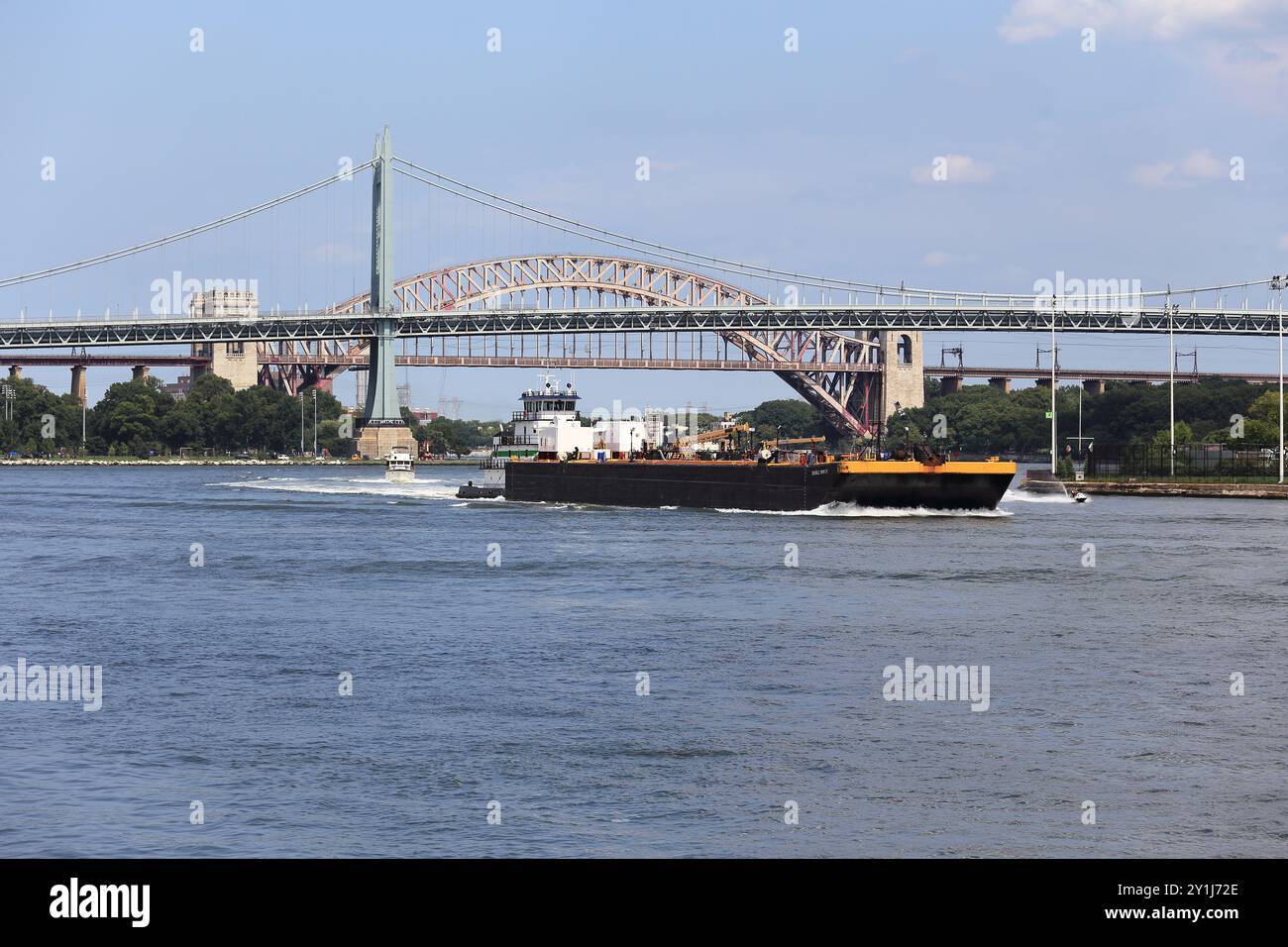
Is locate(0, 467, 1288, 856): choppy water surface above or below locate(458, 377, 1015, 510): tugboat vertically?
below

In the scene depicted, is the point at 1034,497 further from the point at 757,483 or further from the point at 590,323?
the point at 590,323

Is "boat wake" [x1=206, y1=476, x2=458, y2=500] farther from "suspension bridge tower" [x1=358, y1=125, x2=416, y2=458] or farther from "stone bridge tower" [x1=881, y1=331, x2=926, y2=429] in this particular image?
"stone bridge tower" [x1=881, y1=331, x2=926, y2=429]

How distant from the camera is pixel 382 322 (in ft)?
484


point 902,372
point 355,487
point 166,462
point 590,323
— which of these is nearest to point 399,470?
point 355,487

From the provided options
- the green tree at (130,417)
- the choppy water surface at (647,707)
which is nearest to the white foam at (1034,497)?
the choppy water surface at (647,707)

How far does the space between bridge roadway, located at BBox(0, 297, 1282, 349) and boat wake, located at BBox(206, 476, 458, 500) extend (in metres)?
34.7

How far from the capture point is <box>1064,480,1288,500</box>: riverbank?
76438 mm

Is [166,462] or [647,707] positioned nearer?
[647,707]

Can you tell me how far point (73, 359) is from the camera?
165250 millimetres

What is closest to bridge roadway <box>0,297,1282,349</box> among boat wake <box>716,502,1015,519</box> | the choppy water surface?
boat wake <box>716,502,1015,519</box>

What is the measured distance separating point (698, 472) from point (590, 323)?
3607 inches
